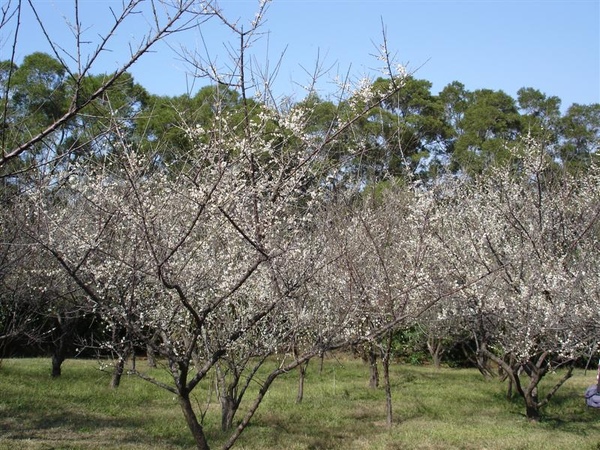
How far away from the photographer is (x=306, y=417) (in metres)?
8.69

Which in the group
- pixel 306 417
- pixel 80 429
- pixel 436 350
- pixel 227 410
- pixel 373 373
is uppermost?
pixel 436 350

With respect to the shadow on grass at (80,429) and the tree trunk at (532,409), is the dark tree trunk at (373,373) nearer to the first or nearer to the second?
the tree trunk at (532,409)

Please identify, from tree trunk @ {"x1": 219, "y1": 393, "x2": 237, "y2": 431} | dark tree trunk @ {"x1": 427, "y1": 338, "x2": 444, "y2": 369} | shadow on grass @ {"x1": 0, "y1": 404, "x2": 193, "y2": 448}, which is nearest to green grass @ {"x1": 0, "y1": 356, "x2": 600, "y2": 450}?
shadow on grass @ {"x1": 0, "y1": 404, "x2": 193, "y2": 448}

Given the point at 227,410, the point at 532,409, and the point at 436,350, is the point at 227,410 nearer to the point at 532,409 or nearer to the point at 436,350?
the point at 532,409

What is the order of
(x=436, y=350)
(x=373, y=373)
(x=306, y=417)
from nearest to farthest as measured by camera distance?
(x=306, y=417) < (x=373, y=373) < (x=436, y=350)

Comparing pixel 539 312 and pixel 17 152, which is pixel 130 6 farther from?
pixel 539 312

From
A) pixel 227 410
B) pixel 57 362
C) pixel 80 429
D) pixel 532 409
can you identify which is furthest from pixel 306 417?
pixel 57 362

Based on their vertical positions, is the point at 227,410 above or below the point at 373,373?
below

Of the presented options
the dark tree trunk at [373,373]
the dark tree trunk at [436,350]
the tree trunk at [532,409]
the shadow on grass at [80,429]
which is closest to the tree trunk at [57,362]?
the shadow on grass at [80,429]

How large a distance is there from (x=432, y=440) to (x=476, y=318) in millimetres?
1835

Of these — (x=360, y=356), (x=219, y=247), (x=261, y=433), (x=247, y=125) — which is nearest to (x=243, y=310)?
(x=219, y=247)

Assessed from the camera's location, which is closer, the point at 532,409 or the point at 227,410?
the point at 227,410

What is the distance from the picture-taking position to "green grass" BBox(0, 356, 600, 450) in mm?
7219

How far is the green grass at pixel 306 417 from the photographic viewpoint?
23.7ft
